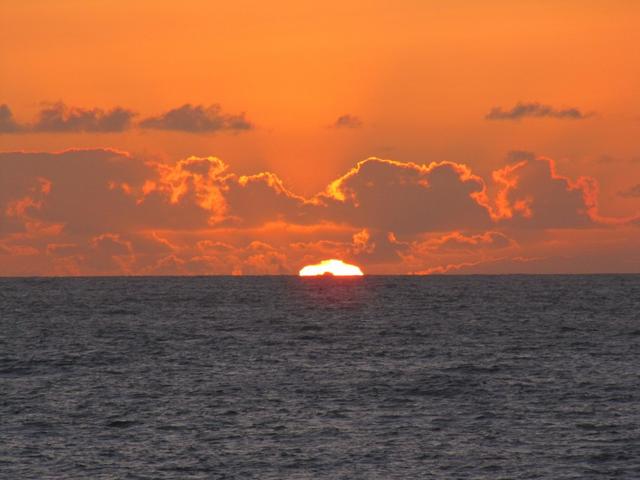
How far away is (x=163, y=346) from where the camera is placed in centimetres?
11388

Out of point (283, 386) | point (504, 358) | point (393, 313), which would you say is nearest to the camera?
point (283, 386)

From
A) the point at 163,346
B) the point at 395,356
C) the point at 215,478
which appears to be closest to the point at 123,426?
the point at 215,478

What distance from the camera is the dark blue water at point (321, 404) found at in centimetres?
5447

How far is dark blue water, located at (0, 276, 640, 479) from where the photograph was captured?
5447cm

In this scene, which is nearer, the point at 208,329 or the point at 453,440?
the point at 453,440

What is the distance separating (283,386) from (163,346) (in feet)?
119

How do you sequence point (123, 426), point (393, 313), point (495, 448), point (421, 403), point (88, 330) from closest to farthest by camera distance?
1. point (495, 448)
2. point (123, 426)
3. point (421, 403)
4. point (88, 330)
5. point (393, 313)

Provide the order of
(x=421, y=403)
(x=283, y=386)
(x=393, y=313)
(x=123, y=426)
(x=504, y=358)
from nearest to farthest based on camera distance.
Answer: (x=123, y=426)
(x=421, y=403)
(x=283, y=386)
(x=504, y=358)
(x=393, y=313)

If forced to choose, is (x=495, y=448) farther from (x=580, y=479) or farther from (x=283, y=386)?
(x=283, y=386)

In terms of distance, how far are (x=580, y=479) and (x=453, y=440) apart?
9.61m

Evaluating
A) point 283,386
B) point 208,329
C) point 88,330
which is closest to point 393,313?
point 208,329

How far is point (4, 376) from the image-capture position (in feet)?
283

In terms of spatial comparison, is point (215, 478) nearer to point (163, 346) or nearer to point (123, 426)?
point (123, 426)

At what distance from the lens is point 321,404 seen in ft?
234
